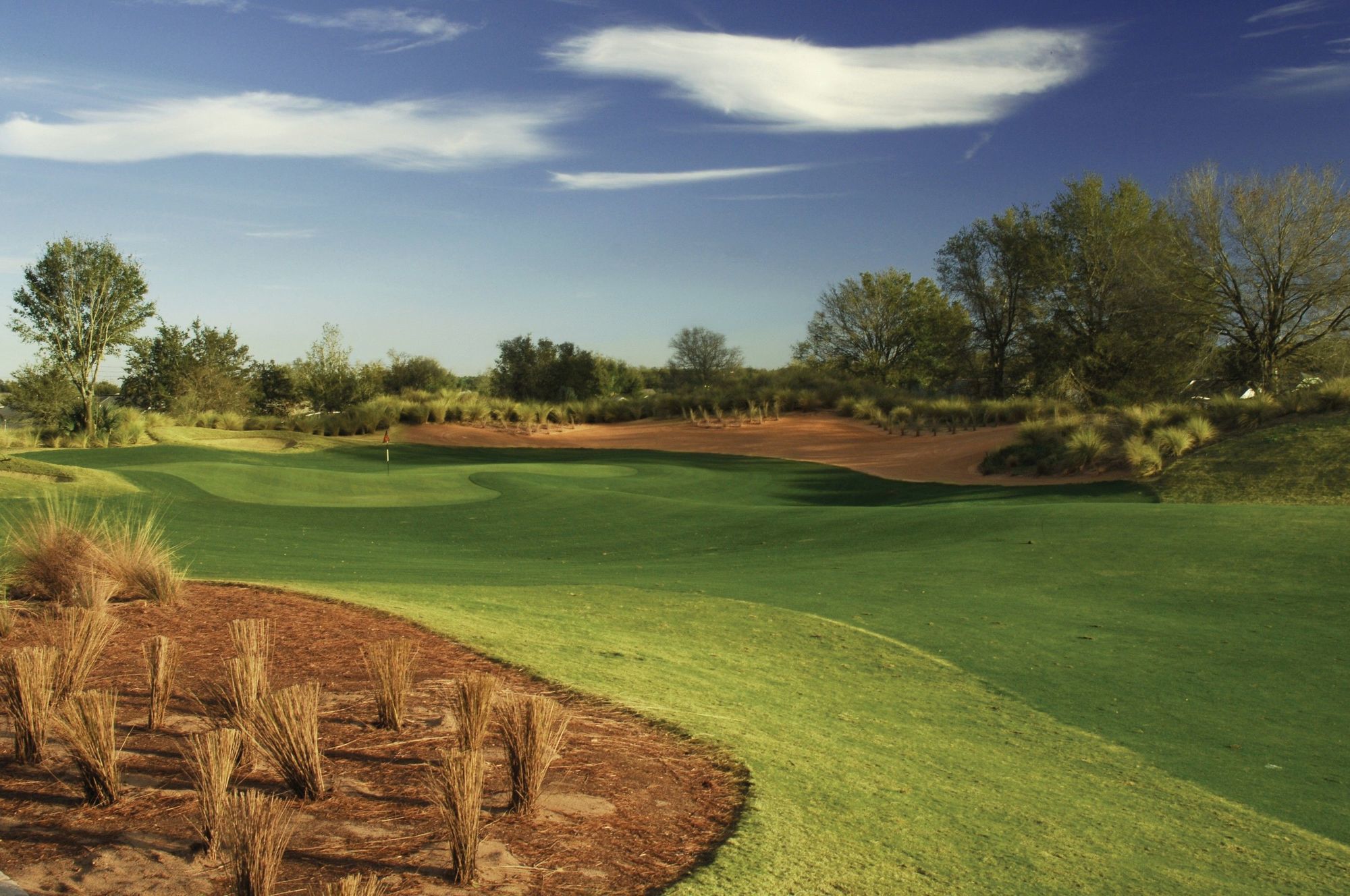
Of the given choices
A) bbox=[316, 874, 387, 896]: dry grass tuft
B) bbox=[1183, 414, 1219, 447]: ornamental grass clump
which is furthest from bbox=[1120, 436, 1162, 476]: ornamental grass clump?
bbox=[316, 874, 387, 896]: dry grass tuft

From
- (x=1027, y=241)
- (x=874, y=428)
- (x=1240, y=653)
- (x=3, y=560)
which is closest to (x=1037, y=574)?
(x=1240, y=653)

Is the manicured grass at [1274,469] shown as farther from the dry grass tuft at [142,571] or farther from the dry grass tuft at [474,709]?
the dry grass tuft at [142,571]

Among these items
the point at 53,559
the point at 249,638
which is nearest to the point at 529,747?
the point at 249,638

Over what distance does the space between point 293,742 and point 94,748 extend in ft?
2.71

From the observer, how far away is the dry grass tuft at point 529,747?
4258 mm

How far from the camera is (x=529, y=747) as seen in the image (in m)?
4.28

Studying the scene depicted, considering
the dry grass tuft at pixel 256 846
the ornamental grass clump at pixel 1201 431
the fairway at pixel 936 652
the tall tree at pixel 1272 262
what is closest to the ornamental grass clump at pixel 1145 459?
the ornamental grass clump at pixel 1201 431

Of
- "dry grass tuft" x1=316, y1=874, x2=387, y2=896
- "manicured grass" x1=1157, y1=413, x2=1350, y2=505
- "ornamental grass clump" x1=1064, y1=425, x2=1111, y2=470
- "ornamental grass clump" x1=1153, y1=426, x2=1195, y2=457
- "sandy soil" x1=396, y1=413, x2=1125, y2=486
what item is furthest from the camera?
"sandy soil" x1=396, y1=413, x2=1125, y2=486

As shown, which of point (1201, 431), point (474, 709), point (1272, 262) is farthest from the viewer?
point (1272, 262)

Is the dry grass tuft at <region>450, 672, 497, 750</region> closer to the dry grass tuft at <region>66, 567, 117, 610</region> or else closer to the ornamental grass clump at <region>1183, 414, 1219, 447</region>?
the dry grass tuft at <region>66, 567, 117, 610</region>

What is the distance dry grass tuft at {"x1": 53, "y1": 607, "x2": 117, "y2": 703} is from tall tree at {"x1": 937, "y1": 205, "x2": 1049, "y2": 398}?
45920 millimetres

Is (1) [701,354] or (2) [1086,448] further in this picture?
(1) [701,354]

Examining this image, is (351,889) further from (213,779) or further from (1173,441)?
(1173,441)

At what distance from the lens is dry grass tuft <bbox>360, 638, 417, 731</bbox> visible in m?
5.24
